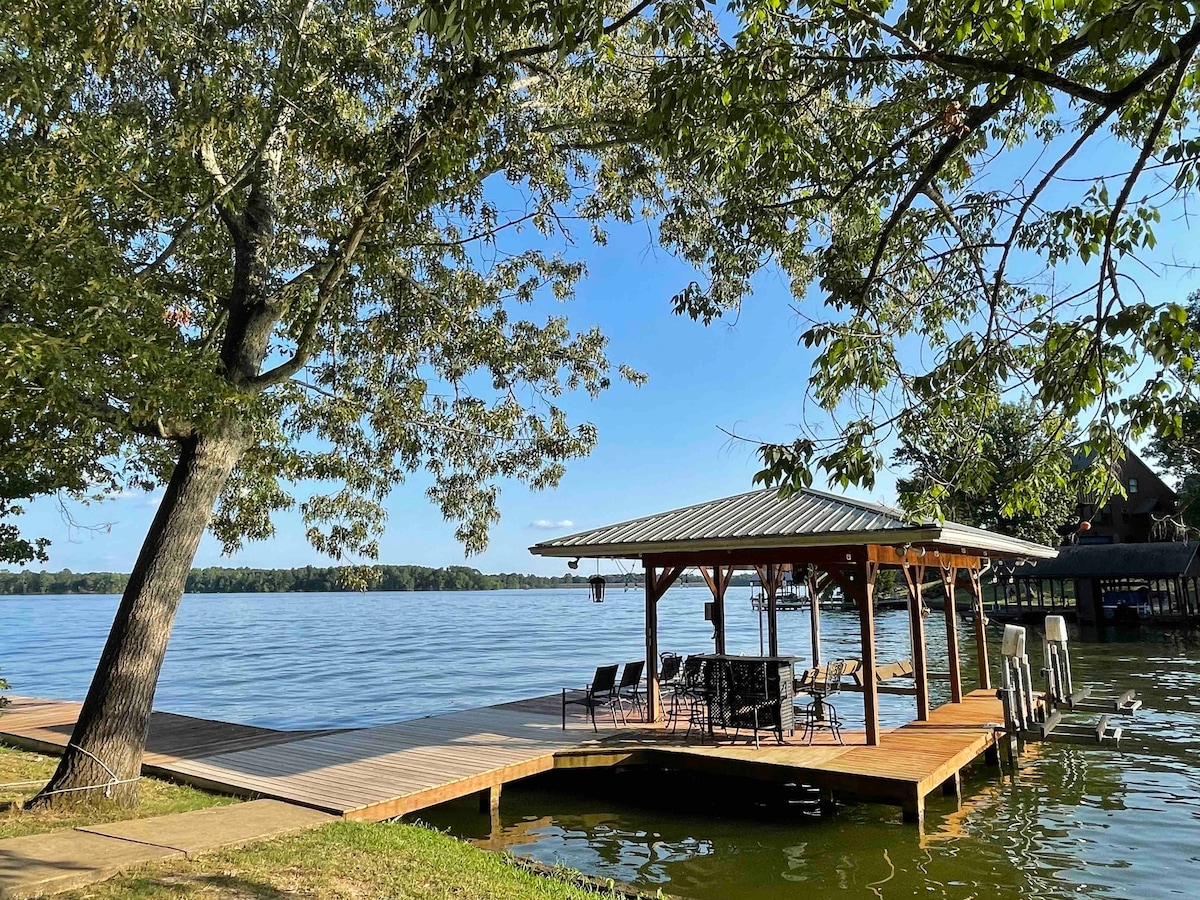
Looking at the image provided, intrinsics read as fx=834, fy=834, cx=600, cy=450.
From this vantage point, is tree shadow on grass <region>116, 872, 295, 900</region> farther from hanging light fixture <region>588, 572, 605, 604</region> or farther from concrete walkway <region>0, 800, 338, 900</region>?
hanging light fixture <region>588, 572, 605, 604</region>

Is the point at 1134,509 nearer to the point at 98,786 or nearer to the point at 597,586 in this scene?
the point at 597,586

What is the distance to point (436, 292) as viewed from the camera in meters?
10.6

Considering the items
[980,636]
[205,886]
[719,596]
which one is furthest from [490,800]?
[980,636]

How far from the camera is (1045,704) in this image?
12898 millimetres

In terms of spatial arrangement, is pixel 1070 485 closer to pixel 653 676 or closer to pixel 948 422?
pixel 948 422

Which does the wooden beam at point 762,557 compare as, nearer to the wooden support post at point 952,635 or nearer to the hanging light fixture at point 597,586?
the hanging light fixture at point 597,586

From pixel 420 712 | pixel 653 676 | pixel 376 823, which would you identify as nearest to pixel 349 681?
pixel 420 712

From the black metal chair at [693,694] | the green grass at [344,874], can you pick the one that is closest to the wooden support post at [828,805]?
the black metal chair at [693,694]

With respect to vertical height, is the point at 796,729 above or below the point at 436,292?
below

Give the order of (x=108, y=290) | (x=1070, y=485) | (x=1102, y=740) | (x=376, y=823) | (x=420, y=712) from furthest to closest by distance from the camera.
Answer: (x=420, y=712), (x=1102, y=740), (x=376, y=823), (x=108, y=290), (x=1070, y=485)

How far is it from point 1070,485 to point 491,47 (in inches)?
234

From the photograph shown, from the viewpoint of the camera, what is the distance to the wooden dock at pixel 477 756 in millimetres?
7938

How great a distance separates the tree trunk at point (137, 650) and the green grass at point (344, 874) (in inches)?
86.0

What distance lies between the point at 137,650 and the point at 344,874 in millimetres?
3341
